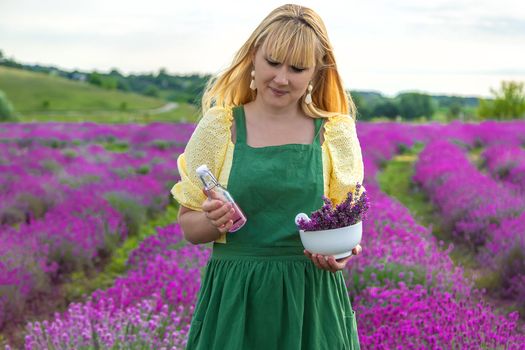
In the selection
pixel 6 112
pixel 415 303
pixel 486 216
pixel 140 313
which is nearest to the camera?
pixel 415 303

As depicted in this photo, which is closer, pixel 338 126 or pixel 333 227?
pixel 333 227

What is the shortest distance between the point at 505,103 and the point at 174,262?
46478 mm

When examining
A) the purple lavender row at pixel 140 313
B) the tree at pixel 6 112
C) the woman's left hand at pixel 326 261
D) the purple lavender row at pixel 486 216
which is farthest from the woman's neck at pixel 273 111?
the tree at pixel 6 112

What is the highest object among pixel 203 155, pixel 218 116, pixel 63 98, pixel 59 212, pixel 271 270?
pixel 218 116

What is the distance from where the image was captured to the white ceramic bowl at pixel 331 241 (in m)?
1.97

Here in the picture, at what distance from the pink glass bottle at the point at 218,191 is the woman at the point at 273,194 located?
0.09 metres

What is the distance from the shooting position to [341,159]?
2209mm

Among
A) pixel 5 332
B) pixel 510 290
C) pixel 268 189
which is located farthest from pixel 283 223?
pixel 510 290

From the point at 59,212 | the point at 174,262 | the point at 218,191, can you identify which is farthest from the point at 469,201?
the point at 218,191

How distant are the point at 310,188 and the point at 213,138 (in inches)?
13.5

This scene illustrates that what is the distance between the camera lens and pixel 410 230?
21.1 ft

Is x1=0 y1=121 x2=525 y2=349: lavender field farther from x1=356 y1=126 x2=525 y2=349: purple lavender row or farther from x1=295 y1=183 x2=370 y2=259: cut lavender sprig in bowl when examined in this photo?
x1=295 y1=183 x2=370 y2=259: cut lavender sprig in bowl

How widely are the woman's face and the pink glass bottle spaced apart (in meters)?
0.33

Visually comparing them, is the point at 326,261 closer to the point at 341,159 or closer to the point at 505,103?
the point at 341,159
